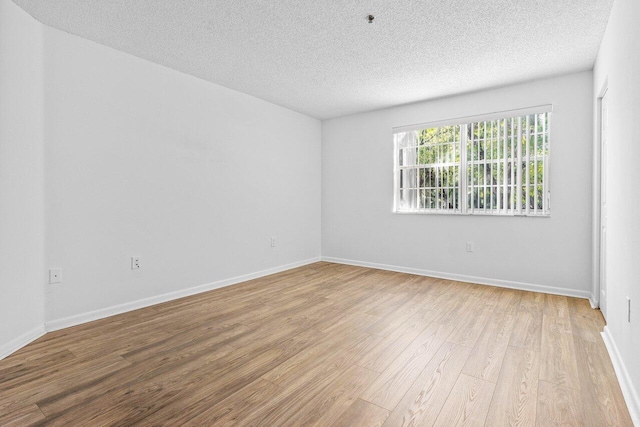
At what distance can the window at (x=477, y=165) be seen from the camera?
12.3ft

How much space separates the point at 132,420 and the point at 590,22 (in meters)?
4.05

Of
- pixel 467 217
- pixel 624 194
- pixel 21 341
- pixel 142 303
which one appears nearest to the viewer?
pixel 624 194

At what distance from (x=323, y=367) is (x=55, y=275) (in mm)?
2338

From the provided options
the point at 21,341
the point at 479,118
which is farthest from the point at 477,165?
the point at 21,341

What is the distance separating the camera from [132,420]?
1.50 metres

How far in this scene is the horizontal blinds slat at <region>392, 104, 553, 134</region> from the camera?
145 inches

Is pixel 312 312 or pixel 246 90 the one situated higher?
pixel 246 90

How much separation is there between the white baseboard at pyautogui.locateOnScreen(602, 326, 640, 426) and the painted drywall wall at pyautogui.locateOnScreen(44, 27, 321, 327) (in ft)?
12.0

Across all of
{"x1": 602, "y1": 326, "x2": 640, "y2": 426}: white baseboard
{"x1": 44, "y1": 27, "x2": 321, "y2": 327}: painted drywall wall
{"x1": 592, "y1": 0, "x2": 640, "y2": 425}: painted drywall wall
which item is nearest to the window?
{"x1": 592, "y1": 0, "x2": 640, "y2": 425}: painted drywall wall

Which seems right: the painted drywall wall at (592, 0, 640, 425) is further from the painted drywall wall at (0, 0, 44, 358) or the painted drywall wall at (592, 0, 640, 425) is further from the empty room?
the painted drywall wall at (0, 0, 44, 358)

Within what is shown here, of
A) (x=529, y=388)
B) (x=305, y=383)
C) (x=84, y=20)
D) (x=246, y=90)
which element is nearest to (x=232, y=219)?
(x=246, y=90)

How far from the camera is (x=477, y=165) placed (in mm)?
4145

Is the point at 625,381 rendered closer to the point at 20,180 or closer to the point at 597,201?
the point at 597,201

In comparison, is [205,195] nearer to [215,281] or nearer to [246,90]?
[215,281]
